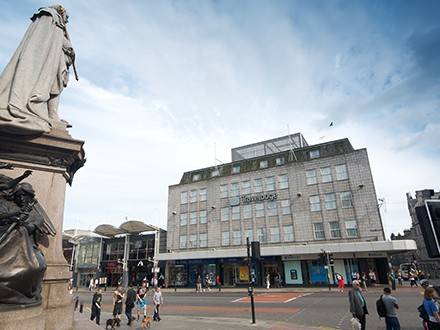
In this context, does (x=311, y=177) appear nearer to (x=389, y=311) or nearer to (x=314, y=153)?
(x=314, y=153)

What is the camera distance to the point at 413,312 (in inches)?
528

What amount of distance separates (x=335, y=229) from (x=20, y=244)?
35.9 m

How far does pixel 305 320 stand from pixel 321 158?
2855 cm

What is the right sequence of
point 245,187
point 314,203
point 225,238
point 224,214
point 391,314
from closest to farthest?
point 391,314 < point 314,203 < point 225,238 < point 245,187 < point 224,214

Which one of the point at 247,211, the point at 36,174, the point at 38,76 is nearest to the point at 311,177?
the point at 247,211

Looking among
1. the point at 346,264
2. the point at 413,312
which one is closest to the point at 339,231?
the point at 346,264

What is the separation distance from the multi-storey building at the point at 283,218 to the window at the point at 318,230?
12cm

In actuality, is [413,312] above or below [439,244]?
below

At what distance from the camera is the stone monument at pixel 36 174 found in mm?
4098

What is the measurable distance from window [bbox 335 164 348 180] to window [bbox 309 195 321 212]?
3.72m

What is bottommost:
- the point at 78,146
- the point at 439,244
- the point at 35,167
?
the point at 439,244

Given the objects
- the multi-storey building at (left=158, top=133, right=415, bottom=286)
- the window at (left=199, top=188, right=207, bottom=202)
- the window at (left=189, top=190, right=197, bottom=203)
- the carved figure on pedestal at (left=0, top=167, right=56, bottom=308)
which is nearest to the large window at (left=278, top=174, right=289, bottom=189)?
the multi-storey building at (left=158, top=133, right=415, bottom=286)

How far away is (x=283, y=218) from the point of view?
127ft

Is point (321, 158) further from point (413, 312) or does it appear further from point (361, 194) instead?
point (413, 312)
